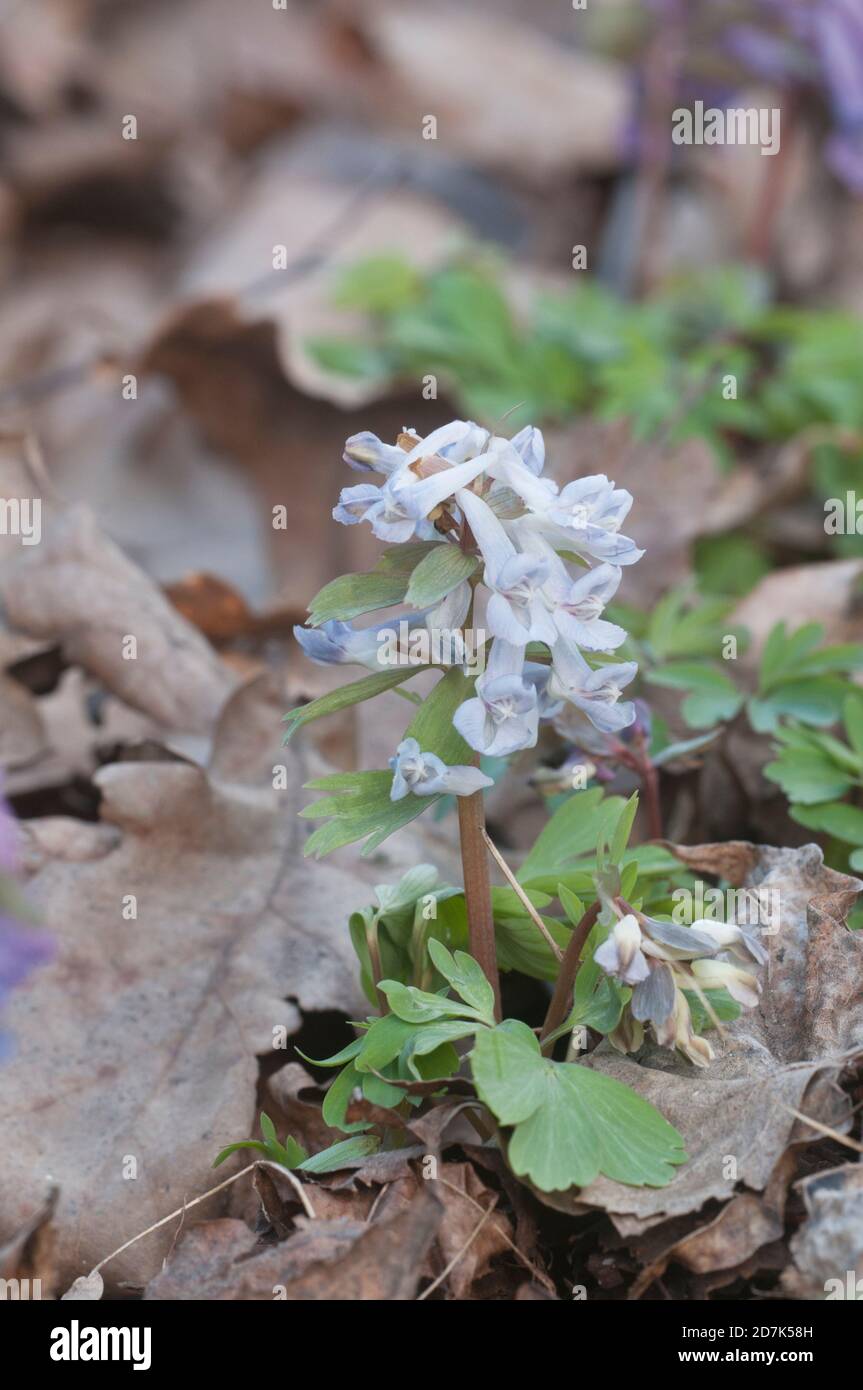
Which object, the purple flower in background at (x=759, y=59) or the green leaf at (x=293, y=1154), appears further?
the purple flower in background at (x=759, y=59)

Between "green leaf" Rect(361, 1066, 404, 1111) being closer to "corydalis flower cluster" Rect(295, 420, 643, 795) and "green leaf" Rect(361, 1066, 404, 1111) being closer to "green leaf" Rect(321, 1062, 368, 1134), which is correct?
"green leaf" Rect(321, 1062, 368, 1134)

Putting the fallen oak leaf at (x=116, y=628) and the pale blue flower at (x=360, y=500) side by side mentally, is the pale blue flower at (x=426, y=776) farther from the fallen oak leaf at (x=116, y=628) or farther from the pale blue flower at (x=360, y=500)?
the fallen oak leaf at (x=116, y=628)

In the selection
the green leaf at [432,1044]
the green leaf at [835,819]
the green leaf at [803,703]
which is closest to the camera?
the green leaf at [432,1044]

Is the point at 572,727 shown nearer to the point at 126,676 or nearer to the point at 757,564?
the point at 126,676

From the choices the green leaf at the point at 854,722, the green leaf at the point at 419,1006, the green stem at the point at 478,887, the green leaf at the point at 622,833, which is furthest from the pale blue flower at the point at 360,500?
the green leaf at the point at 854,722

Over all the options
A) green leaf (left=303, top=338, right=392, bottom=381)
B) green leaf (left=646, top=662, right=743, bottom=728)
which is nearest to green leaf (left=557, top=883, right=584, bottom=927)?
green leaf (left=646, top=662, right=743, bottom=728)

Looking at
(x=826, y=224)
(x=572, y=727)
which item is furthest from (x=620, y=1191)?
(x=826, y=224)
